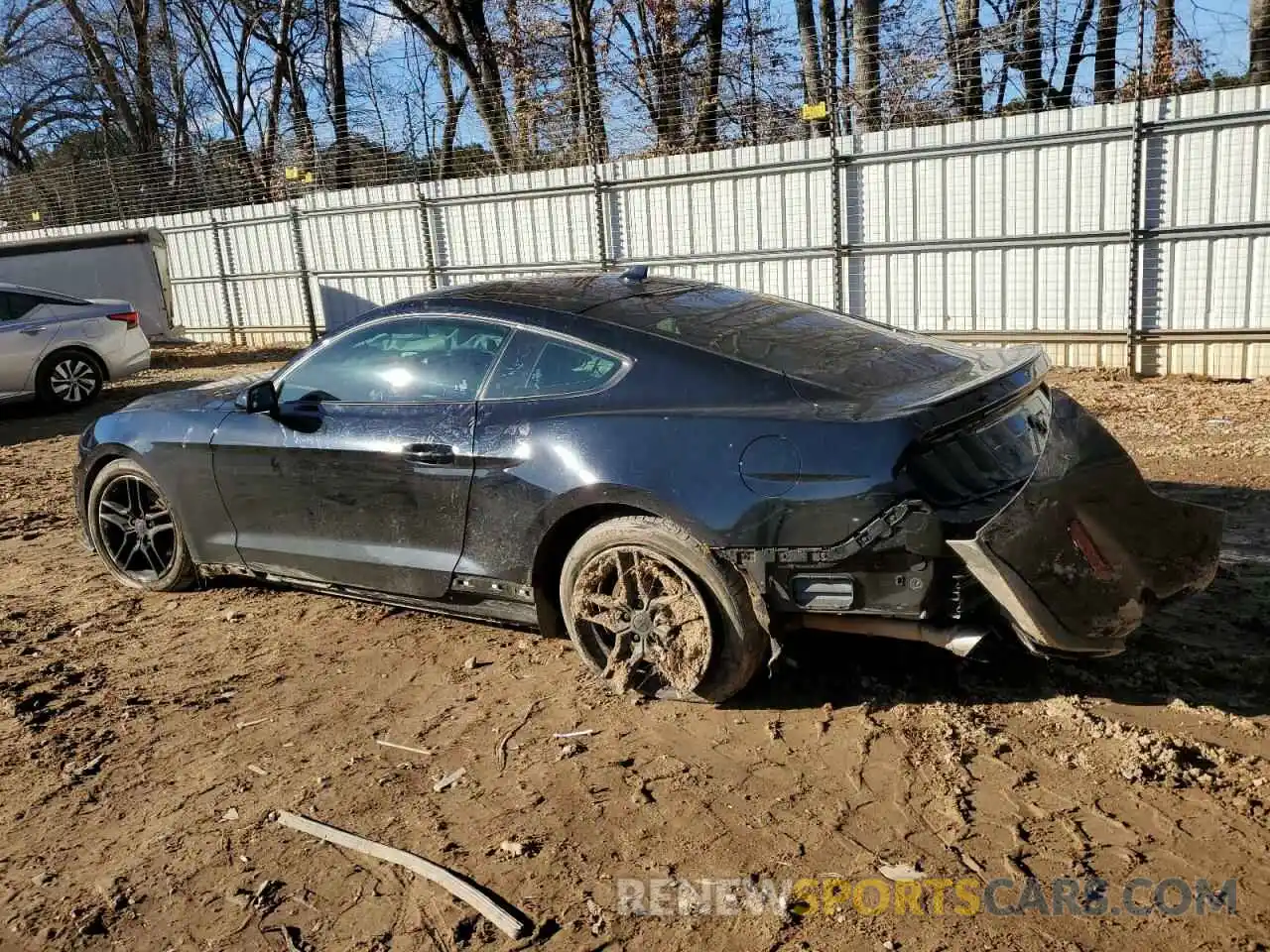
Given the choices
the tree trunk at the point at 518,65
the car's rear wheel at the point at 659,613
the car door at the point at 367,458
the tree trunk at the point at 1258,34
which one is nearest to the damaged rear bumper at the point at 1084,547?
the car's rear wheel at the point at 659,613

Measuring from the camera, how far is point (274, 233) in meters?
17.6

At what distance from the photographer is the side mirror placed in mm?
4492

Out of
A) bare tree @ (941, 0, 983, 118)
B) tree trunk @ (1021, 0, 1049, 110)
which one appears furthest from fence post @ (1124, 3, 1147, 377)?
tree trunk @ (1021, 0, 1049, 110)

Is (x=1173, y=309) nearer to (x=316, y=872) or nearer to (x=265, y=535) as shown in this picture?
(x=265, y=535)

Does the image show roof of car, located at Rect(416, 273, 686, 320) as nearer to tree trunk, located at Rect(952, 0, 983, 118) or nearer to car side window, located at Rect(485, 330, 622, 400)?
car side window, located at Rect(485, 330, 622, 400)

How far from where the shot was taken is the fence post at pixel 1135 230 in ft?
31.5

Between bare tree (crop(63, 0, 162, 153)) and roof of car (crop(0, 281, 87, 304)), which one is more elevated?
bare tree (crop(63, 0, 162, 153))

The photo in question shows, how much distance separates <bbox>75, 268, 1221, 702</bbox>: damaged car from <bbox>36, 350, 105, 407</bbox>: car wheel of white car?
27.5ft

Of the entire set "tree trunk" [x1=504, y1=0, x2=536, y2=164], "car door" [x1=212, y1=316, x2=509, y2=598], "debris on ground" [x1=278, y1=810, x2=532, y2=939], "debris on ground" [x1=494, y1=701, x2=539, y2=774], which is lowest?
"debris on ground" [x1=494, y1=701, x2=539, y2=774]

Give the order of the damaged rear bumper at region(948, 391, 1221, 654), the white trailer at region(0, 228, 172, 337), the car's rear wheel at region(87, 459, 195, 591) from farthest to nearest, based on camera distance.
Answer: the white trailer at region(0, 228, 172, 337), the car's rear wheel at region(87, 459, 195, 591), the damaged rear bumper at region(948, 391, 1221, 654)

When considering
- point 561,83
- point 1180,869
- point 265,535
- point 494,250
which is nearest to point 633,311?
point 265,535

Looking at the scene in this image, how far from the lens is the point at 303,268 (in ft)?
56.9

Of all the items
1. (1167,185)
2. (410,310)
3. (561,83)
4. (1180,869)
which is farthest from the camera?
(561,83)

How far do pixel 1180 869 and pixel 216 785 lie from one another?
2.83 meters
